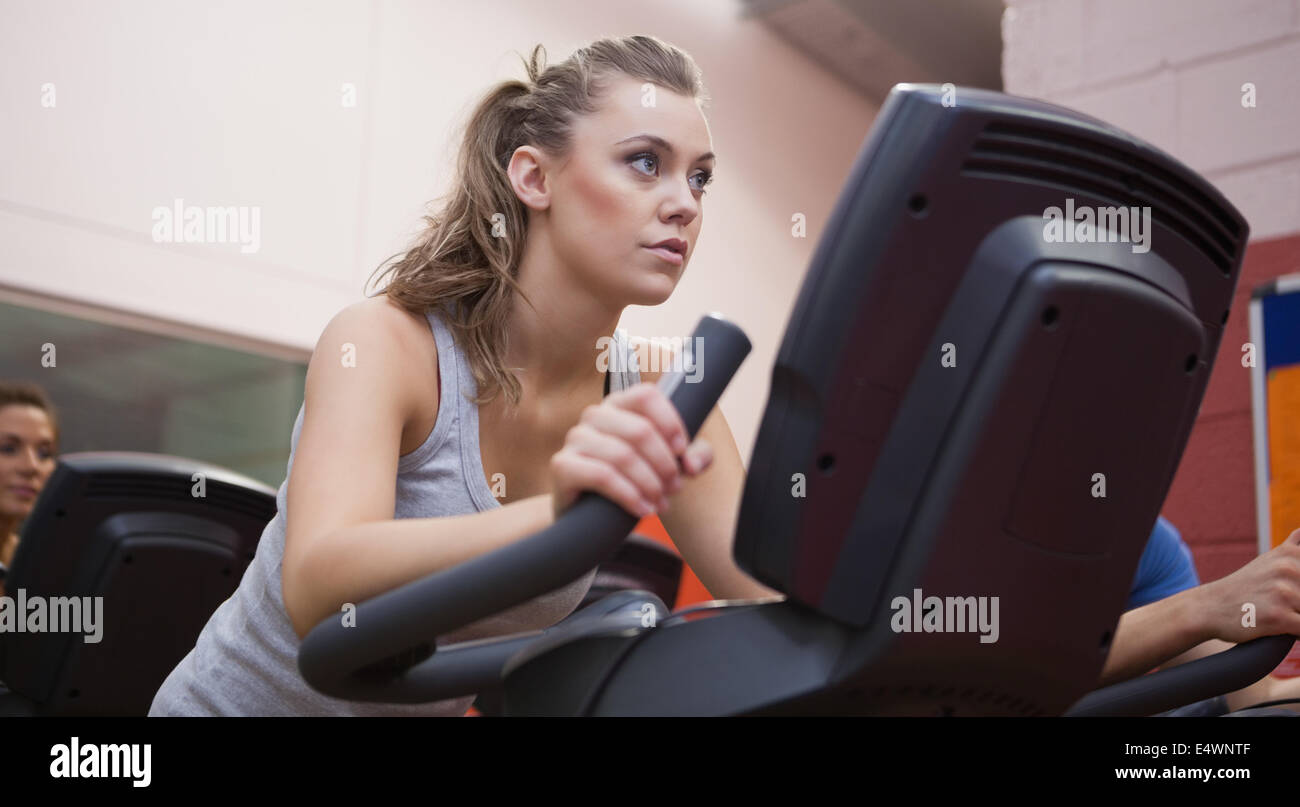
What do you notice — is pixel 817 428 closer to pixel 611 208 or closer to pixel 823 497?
pixel 823 497

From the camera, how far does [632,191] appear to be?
3.34 feet

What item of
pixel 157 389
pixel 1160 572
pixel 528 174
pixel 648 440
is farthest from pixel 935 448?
pixel 157 389

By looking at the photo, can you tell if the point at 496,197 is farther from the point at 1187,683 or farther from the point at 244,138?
the point at 244,138

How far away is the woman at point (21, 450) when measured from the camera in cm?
260

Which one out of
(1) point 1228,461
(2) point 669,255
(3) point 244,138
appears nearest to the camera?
(2) point 669,255

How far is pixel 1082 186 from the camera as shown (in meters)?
0.56

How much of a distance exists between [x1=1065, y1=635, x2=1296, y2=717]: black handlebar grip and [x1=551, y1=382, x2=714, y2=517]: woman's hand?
0.39m

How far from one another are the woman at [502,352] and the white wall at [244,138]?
161 centimetres

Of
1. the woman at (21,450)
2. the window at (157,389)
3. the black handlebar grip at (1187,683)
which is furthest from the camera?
the window at (157,389)

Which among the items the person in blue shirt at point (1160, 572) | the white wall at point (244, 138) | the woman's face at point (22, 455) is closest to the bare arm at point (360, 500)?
the person in blue shirt at point (1160, 572)

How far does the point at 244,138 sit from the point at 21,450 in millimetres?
1147

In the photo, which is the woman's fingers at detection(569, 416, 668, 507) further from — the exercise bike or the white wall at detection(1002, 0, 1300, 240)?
the white wall at detection(1002, 0, 1300, 240)

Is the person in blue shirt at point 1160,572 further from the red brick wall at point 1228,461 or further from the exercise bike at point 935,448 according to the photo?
the exercise bike at point 935,448
